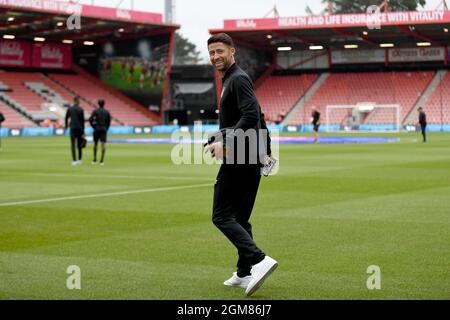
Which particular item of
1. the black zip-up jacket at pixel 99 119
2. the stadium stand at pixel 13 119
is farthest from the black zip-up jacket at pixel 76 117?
the stadium stand at pixel 13 119

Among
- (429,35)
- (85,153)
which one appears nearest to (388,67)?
(429,35)

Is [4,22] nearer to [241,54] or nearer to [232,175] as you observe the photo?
[241,54]

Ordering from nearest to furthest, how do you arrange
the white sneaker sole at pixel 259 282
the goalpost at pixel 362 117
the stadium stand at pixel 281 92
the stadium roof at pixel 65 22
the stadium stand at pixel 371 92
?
the white sneaker sole at pixel 259 282 < the stadium roof at pixel 65 22 < the goalpost at pixel 362 117 < the stadium stand at pixel 371 92 < the stadium stand at pixel 281 92

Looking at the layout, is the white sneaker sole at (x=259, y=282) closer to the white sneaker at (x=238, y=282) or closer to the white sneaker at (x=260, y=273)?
the white sneaker at (x=260, y=273)

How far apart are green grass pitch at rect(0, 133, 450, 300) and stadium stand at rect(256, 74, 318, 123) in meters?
59.5

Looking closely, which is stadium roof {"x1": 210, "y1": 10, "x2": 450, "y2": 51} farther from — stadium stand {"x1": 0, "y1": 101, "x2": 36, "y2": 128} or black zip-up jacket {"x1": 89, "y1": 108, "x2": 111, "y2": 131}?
black zip-up jacket {"x1": 89, "y1": 108, "x2": 111, "y2": 131}

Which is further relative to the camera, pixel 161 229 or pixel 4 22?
pixel 4 22

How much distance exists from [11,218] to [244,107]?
23.1 ft

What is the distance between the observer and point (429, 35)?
7544cm

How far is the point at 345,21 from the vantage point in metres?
70.7

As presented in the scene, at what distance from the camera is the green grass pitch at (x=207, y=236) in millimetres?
8531

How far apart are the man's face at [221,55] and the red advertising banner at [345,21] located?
6047 cm

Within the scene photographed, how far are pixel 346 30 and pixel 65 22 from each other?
917 inches
